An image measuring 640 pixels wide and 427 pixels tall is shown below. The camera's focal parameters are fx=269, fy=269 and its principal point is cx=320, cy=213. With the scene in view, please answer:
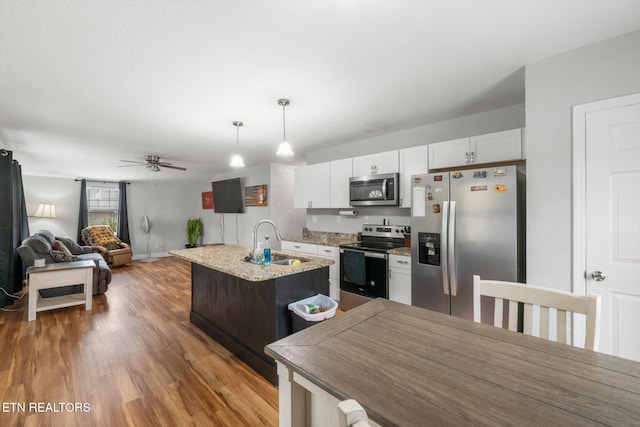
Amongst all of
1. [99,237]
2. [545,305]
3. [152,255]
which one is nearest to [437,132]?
[545,305]

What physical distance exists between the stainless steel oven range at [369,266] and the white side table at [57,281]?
11.3 ft

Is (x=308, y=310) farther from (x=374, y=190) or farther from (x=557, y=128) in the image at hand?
(x=557, y=128)

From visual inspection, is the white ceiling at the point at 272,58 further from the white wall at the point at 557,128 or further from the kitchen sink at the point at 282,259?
the kitchen sink at the point at 282,259

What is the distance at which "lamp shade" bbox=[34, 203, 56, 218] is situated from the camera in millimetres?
6082

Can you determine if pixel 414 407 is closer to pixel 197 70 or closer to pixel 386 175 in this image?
pixel 197 70

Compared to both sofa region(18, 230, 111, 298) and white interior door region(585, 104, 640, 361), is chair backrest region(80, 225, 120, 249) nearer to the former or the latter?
sofa region(18, 230, 111, 298)

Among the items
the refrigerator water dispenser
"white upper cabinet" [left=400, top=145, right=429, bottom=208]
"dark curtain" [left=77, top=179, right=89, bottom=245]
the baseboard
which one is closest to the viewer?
the refrigerator water dispenser

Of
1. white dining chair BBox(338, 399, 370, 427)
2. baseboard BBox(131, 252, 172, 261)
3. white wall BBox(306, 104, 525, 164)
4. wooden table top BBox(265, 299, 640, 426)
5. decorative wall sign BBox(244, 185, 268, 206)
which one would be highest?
Answer: white wall BBox(306, 104, 525, 164)

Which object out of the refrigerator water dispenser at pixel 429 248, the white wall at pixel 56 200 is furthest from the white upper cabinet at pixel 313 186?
the white wall at pixel 56 200

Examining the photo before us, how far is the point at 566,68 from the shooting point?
6.03 ft

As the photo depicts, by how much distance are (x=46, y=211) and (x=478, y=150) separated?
861 centimetres

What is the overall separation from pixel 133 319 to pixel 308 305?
257 centimetres

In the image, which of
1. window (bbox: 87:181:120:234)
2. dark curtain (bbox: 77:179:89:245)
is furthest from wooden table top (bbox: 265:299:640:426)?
window (bbox: 87:181:120:234)

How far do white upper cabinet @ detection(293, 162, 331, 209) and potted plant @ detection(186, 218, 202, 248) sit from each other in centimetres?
465
